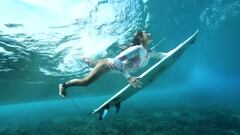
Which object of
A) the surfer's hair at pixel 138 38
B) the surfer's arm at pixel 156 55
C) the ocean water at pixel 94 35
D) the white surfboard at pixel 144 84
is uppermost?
the ocean water at pixel 94 35

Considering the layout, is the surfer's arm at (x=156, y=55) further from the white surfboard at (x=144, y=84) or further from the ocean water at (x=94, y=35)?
the ocean water at (x=94, y=35)

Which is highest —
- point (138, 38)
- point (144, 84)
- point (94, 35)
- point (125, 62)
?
point (94, 35)

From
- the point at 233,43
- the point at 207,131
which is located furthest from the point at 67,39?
the point at 233,43

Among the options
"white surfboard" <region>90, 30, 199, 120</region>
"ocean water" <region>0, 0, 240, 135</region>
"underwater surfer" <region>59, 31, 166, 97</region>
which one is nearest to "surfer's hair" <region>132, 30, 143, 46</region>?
"underwater surfer" <region>59, 31, 166, 97</region>

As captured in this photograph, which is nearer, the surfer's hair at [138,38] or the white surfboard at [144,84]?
the surfer's hair at [138,38]

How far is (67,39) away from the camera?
667 inches

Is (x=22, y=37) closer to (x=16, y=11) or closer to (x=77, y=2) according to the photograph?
(x=16, y=11)

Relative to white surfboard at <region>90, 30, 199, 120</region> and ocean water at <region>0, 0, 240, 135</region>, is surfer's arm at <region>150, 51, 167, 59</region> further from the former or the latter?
ocean water at <region>0, 0, 240, 135</region>

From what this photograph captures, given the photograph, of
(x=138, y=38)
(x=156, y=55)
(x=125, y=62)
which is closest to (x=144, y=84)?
(x=156, y=55)

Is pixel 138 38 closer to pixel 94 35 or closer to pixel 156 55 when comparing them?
pixel 156 55

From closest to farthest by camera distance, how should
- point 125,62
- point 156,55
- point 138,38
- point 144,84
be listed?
point 125,62 → point 138,38 → point 144,84 → point 156,55

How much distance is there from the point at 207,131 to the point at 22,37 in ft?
46.0

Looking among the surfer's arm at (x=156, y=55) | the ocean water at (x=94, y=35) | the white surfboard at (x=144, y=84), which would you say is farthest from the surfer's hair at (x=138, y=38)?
the ocean water at (x=94, y=35)

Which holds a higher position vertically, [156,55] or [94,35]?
[94,35]
